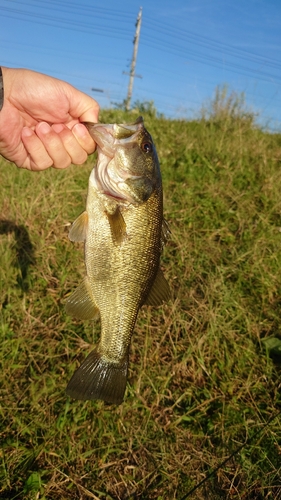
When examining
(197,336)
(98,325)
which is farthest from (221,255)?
(98,325)

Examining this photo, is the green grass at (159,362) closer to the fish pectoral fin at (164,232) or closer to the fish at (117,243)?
the fish at (117,243)

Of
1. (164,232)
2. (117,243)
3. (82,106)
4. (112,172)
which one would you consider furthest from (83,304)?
(82,106)

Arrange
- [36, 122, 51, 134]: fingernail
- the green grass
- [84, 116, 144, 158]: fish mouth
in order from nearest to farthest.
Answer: [84, 116, 144, 158]: fish mouth
[36, 122, 51, 134]: fingernail
the green grass

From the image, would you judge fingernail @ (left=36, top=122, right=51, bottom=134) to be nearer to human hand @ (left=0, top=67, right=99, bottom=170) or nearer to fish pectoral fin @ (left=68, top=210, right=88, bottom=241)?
human hand @ (left=0, top=67, right=99, bottom=170)

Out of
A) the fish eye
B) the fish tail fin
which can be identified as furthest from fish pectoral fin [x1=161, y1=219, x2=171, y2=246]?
the fish tail fin

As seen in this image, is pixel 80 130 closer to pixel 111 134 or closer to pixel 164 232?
pixel 111 134

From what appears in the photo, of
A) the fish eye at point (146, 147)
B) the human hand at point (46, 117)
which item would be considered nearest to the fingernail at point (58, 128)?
the human hand at point (46, 117)

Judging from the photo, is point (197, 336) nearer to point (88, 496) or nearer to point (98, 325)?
point (98, 325)
